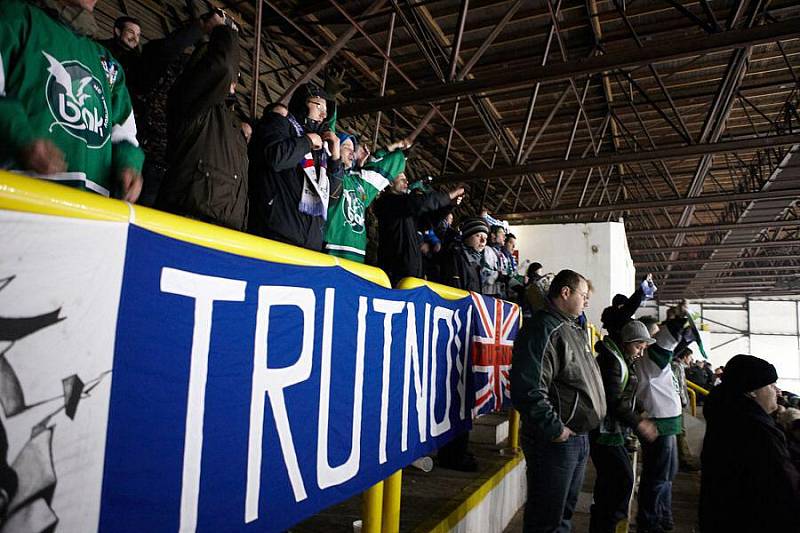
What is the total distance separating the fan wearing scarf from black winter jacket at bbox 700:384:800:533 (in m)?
2.11

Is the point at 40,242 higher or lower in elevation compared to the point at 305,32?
lower

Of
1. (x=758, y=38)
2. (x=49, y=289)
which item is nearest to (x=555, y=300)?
(x=49, y=289)

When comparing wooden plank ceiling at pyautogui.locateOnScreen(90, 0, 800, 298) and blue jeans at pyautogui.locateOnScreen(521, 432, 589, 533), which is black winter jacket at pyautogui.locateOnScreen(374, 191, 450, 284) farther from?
wooden plank ceiling at pyautogui.locateOnScreen(90, 0, 800, 298)

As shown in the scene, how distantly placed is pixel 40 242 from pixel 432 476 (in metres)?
2.91

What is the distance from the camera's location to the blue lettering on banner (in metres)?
0.93

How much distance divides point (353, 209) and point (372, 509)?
1861 mm

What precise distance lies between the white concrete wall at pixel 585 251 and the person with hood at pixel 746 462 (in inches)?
291

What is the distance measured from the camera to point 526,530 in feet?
8.02

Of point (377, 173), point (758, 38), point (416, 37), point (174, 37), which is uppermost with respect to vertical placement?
point (416, 37)

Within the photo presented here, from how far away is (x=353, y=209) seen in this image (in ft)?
10.5

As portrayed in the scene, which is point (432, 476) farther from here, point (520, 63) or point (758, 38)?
point (520, 63)

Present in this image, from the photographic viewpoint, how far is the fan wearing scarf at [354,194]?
311cm

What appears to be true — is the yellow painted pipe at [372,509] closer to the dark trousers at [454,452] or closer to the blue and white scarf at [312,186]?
the blue and white scarf at [312,186]

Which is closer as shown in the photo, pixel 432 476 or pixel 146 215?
pixel 146 215
